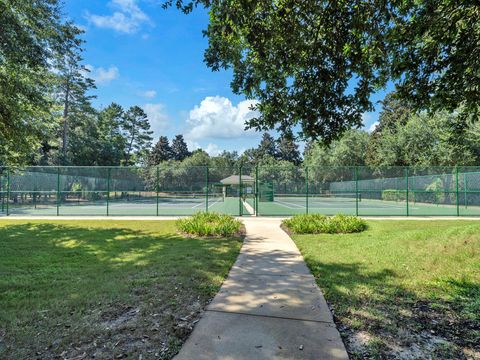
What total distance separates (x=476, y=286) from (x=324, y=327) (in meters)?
2.95

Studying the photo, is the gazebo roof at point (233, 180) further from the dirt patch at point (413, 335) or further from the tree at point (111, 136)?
the tree at point (111, 136)

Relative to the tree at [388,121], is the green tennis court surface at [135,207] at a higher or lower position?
lower

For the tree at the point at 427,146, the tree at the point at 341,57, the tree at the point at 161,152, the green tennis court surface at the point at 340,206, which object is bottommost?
the green tennis court surface at the point at 340,206

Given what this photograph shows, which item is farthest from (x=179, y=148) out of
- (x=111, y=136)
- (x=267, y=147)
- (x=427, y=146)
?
(x=427, y=146)

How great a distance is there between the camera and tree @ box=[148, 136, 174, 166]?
285 feet

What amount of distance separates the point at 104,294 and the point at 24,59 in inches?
338

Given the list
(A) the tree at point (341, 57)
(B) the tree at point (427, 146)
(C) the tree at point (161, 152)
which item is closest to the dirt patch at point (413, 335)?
(A) the tree at point (341, 57)

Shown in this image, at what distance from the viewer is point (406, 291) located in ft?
15.2

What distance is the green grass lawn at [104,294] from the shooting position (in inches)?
119

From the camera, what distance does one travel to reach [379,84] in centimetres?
483

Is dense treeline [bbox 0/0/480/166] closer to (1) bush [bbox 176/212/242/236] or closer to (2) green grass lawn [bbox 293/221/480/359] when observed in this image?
(2) green grass lawn [bbox 293/221/480/359]

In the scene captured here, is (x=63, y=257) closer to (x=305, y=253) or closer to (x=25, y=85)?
(x=305, y=253)

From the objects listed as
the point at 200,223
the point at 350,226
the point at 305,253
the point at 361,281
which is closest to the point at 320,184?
the point at 350,226

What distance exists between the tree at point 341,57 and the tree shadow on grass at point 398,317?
2.27 metres
